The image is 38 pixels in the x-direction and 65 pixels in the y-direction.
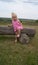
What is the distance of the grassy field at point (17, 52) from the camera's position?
671 centimetres

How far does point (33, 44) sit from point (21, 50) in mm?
858

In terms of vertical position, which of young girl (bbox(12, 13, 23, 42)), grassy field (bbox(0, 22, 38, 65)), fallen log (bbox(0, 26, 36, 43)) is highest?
young girl (bbox(12, 13, 23, 42))

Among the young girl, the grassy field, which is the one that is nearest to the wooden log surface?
the young girl

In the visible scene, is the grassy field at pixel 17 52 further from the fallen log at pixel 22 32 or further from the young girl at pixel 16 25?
the young girl at pixel 16 25

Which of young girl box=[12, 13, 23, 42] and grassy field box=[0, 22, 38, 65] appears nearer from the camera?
grassy field box=[0, 22, 38, 65]

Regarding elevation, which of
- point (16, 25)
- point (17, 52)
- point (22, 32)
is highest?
point (16, 25)

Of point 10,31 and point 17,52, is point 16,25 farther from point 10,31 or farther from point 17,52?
point 17,52

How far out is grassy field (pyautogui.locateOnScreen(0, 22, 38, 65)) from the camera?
671cm

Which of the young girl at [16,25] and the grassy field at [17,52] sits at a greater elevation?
the young girl at [16,25]

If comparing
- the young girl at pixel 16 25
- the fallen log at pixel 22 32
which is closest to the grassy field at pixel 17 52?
the fallen log at pixel 22 32

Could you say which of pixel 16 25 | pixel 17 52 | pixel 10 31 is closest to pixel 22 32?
pixel 16 25

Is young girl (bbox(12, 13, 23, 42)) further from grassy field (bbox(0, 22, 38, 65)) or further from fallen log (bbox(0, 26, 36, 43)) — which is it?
grassy field (bbox(0, 22, 38, 65))

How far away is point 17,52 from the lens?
24.2 ft

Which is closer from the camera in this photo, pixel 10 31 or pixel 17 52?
pixel 17 52
